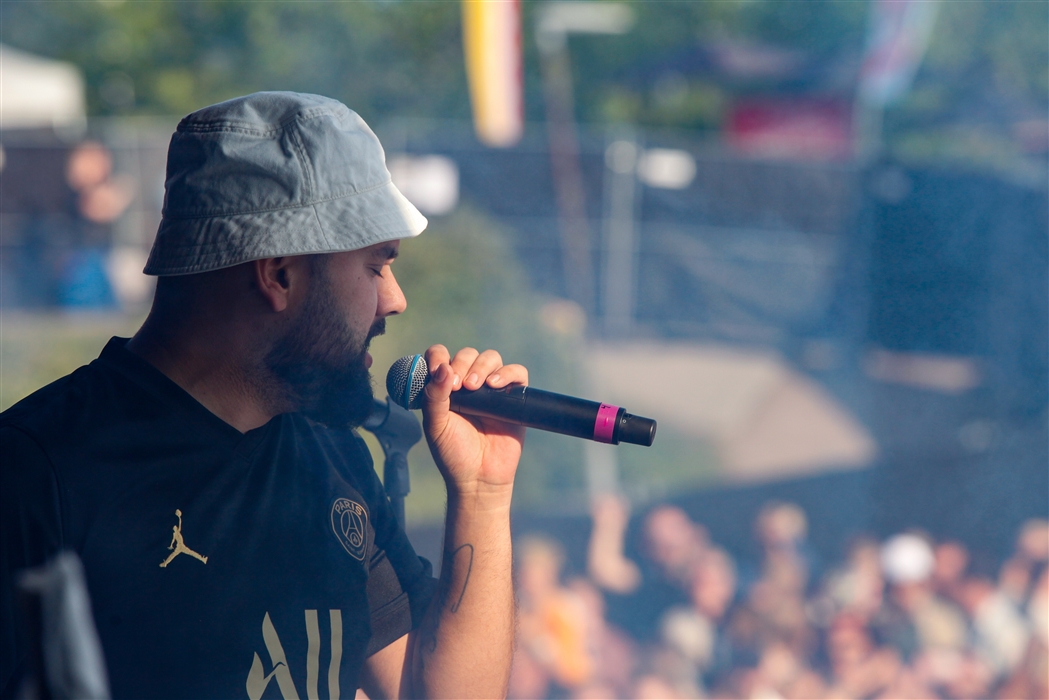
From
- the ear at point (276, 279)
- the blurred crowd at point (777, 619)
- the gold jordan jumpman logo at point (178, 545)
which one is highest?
the ear at point (276, 279)

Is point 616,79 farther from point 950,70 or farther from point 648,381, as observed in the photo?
point 648,381

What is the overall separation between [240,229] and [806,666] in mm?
3307

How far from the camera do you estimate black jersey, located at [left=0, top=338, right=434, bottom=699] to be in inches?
35.8

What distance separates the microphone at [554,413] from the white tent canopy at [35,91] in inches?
367

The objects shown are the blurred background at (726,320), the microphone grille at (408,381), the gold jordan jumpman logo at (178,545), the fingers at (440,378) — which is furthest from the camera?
the blurred background at (726,320)

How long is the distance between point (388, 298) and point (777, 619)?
3058mm

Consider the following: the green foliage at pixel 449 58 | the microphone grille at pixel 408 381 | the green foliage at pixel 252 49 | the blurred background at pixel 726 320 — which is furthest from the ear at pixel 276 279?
the green foliage at pixel 252 49

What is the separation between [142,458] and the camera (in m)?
0.98

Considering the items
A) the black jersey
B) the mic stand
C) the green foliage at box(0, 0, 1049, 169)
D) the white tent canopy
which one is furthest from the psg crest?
the white tent canopy

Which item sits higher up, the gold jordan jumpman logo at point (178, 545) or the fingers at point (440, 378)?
the fingers at point (440, 378)

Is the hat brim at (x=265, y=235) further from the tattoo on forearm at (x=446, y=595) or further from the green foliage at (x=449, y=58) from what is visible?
the green foliage at (x=449, y=58)

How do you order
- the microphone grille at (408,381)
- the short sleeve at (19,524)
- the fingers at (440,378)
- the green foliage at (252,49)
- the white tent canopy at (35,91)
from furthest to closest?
the white tent canopy at (35,91)
the green foliage at (252,49)
the microphone grille at (408,381)
the fingers at (440,378)
the short sleeve at (19,524)

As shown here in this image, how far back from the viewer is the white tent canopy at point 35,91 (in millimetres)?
9086

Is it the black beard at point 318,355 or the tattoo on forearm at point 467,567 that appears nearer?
the black beard at point 318,355
